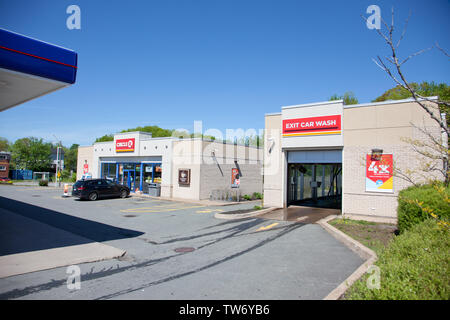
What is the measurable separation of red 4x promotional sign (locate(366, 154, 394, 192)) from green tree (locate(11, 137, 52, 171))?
222 ft

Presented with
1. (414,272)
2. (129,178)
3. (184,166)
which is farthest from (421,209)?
(129,178)

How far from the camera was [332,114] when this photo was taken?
14.7 metres

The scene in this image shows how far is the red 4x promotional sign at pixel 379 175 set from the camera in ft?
43.4

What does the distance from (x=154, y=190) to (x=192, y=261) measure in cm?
1689

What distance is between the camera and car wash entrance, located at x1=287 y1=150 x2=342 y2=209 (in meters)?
15.8

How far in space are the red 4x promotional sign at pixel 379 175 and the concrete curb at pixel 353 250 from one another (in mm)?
2747

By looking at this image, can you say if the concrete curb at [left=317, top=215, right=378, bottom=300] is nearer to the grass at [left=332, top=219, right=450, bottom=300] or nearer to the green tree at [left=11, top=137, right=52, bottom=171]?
the grass at [left=332, top=219, right=450, bottom=300]

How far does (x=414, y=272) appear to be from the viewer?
→ 4.54 metres

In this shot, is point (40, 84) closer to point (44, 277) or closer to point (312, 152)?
point (44, 277)

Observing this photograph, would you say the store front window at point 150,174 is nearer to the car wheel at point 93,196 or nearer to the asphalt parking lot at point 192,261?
the car wheel at point 93,196

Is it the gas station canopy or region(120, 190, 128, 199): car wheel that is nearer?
the gas station canopy

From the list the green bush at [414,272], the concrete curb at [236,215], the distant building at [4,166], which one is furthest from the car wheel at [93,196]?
the distant building at [4,166]

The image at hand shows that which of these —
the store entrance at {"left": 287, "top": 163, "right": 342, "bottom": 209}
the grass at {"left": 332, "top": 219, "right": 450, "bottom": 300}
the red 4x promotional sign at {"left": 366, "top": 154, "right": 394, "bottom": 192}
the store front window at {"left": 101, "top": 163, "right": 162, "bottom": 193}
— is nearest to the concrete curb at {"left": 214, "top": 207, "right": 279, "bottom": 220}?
the store entrance at {"left": 287, "top": 163, "right": 342, "bottom": 209}

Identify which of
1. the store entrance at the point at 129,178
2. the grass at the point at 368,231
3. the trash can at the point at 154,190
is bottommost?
the grass at the point at 368,231
